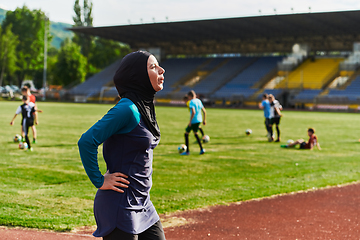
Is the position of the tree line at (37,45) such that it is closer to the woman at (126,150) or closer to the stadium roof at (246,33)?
the stadium roof at (246,33)

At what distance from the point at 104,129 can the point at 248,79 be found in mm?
51850

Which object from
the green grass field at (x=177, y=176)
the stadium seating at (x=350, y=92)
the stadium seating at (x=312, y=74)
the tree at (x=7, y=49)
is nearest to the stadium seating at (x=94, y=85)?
the tree at (x=7, y=49)

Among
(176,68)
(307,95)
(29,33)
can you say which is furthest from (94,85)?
(29,33)

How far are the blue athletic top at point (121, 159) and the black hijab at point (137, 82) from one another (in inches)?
2.0

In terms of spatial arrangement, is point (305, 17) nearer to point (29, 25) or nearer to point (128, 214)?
point (128, 214)

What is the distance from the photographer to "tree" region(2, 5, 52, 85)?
87438 mm

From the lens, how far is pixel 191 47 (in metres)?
64.9

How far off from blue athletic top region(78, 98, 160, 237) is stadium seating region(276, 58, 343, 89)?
46.9 meters

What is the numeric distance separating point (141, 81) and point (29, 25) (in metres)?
94.3

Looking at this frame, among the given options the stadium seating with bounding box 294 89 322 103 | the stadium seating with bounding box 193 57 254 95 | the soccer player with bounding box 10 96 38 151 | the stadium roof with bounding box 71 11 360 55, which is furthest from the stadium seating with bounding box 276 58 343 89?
the soccer player with bounding box 10 96 38 151

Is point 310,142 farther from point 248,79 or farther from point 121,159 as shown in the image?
point 248,79

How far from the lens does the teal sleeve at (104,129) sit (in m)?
2.55

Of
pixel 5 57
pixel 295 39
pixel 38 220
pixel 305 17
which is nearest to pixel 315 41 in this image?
pixel 295 39

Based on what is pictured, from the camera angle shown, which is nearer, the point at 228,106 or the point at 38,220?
the point at 38,220
